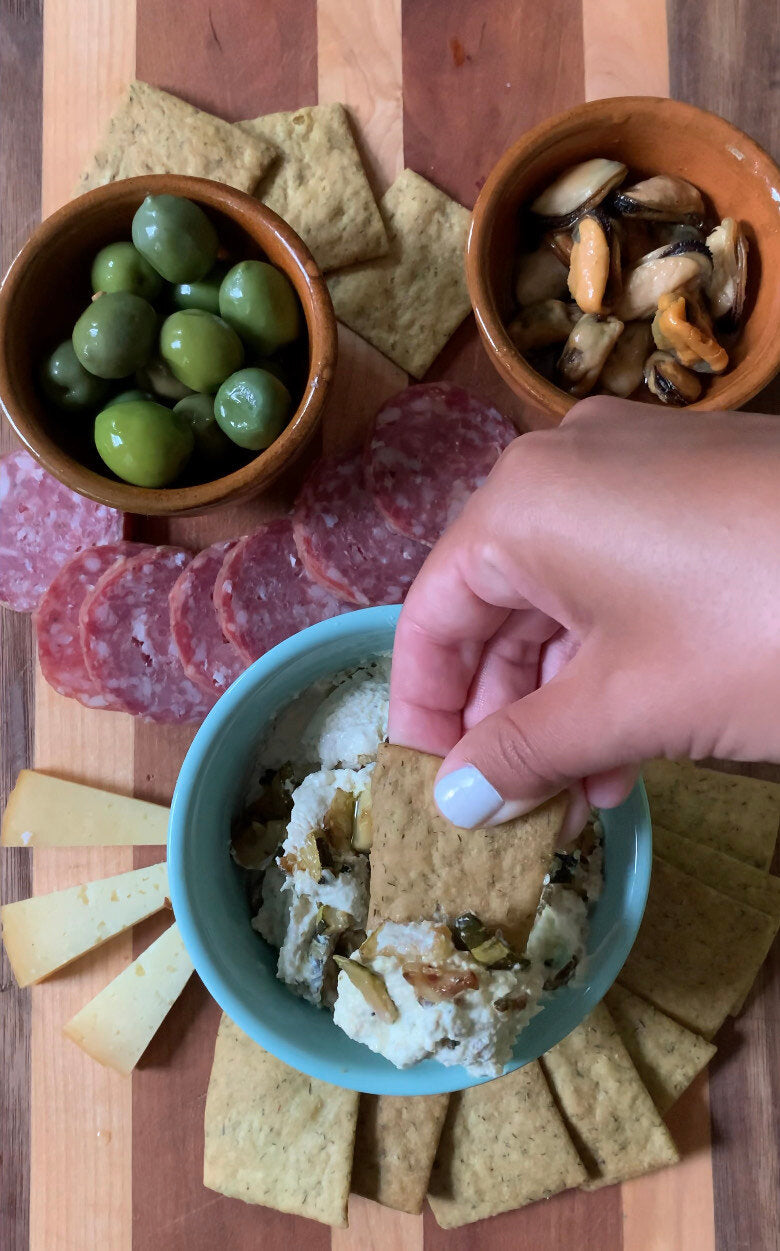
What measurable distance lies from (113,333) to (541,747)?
71cm

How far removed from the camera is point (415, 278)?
1369 mm

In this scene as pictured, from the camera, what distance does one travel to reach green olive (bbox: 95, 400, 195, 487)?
1.18m

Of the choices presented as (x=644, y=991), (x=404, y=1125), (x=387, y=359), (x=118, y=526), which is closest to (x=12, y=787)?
(x=118, y=526)

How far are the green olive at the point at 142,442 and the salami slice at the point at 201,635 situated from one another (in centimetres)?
17

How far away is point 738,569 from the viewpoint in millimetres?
774

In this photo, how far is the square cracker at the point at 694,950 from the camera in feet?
4.30

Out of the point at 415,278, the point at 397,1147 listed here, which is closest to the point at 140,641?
the point at 415,278

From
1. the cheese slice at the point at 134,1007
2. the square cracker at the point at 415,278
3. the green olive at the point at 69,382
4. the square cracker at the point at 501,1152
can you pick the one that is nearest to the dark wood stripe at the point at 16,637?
the cheese slice at the point at 134,1007

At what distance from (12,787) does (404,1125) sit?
2.32 feet

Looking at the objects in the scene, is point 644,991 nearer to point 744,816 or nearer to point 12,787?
point 744,816

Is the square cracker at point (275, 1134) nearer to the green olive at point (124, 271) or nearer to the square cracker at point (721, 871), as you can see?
the square cracker at point (721, 871)

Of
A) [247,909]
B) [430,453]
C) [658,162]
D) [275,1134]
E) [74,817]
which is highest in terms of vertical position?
[658,162]

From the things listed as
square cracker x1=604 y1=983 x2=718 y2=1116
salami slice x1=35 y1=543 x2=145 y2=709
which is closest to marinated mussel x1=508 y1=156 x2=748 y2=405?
salami slice x1=35 y1=543 x2=145 y2=709

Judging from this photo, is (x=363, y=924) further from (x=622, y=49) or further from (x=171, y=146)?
(x=622, y=49)
